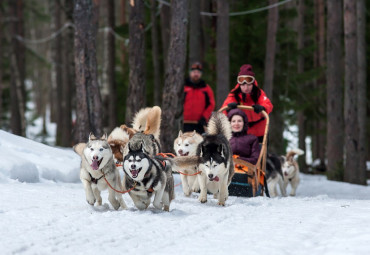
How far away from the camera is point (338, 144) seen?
13.6 metres

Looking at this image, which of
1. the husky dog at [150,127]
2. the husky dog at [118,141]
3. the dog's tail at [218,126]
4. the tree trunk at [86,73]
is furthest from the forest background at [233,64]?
the dog's tail at [218,126]

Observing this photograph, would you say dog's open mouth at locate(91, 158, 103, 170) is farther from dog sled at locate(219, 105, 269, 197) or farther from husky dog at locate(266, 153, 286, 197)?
husky dog at locate(266, 153, 286, 197)

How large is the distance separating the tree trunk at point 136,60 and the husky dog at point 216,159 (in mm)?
5613

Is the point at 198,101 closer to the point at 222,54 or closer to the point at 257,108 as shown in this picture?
the point at 222,54

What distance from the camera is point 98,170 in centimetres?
594

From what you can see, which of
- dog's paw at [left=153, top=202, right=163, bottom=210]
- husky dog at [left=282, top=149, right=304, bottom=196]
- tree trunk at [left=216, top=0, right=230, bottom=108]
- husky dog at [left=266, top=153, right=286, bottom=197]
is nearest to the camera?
dog's paw at [left=153, top=202, right=163, bottom=210]

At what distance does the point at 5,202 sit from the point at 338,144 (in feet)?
31.4

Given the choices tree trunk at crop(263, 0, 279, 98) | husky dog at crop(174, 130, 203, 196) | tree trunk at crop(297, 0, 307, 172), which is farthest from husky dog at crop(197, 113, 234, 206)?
Answer: tree trunk at crop(297, 0, 307, 172)

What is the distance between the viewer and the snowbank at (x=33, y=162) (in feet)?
26.0

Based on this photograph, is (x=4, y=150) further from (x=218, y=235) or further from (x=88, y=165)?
(x=218, y=235)

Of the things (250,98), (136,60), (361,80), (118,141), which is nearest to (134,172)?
(118,141)

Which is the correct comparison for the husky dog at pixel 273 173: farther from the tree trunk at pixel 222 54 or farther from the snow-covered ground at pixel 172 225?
the tree trunk at pixel 222 54

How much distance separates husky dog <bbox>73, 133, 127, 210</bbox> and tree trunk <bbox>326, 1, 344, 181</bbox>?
338 inches

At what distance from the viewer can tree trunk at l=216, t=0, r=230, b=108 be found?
515 inches
